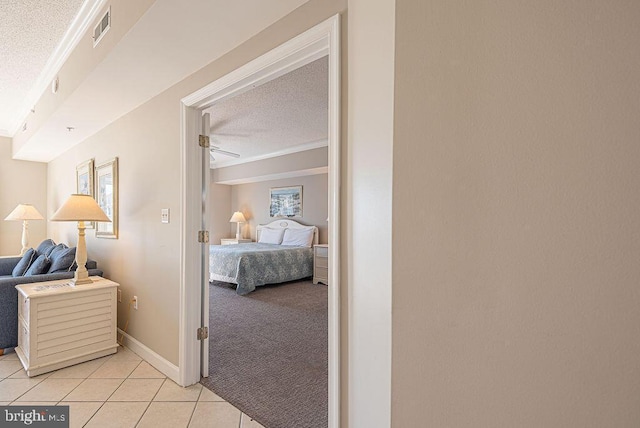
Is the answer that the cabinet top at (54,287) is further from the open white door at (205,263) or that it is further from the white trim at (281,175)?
the white trim at (281,175)

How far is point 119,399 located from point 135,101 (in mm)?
2339

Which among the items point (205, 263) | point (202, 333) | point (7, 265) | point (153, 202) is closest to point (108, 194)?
point (153, 202)

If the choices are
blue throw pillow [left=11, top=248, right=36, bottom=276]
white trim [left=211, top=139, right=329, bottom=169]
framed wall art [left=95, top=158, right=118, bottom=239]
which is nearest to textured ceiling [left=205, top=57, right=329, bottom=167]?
white trim [left=211, top=139, right=329, bottom=169]

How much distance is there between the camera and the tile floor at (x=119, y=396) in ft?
6.12

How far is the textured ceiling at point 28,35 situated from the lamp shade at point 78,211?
1403mm

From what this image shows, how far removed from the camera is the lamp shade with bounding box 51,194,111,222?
261cm

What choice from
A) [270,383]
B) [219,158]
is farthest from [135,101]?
[219,158]

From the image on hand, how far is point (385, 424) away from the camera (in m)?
0.72

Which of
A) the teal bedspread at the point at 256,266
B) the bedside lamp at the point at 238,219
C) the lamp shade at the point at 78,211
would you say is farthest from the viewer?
the bedside lamp at the point at 238,219

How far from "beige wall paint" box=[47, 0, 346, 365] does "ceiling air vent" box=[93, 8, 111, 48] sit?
0.51 metres

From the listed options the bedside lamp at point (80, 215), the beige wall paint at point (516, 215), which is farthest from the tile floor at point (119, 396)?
the beige wall paint at point (516, 215)

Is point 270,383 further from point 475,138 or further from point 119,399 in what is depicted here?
point 475,138

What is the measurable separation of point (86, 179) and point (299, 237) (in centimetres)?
361

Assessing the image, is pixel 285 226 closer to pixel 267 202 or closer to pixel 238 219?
pixel 267 202
